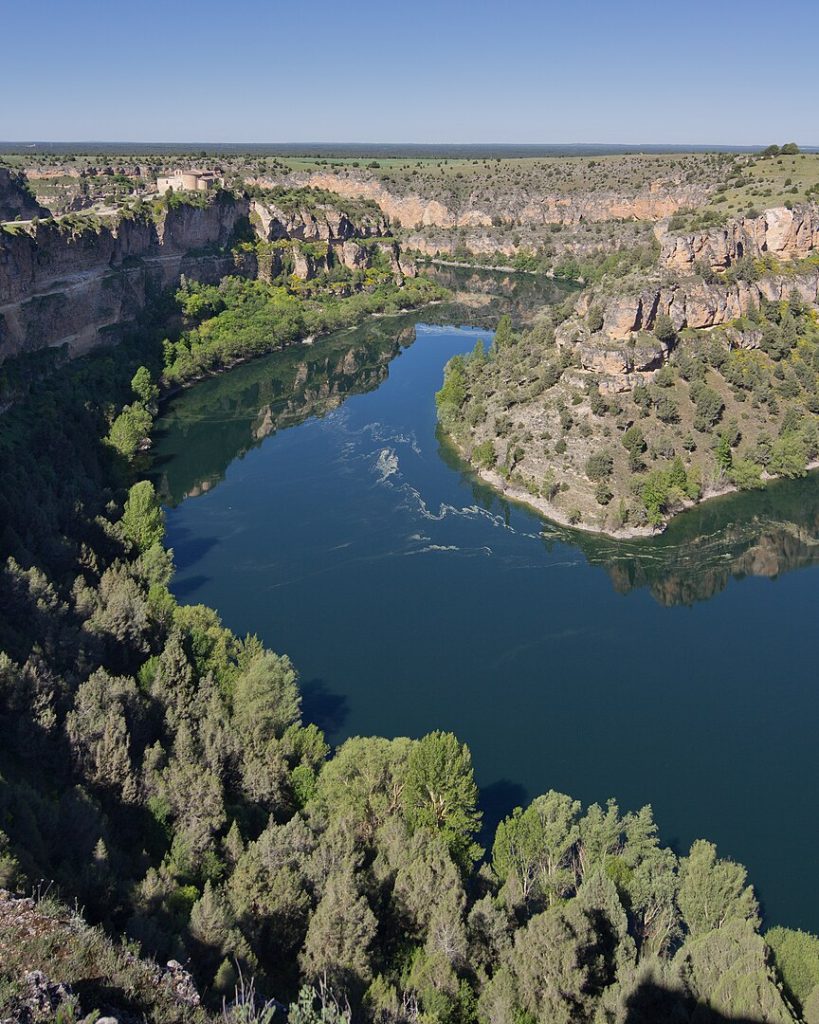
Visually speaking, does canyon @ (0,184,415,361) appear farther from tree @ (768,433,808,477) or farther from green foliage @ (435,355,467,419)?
tree @ (768,433,808,477)

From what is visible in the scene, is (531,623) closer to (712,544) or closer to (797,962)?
(712,544)

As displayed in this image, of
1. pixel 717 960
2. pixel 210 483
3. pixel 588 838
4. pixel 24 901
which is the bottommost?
pixel 210 483

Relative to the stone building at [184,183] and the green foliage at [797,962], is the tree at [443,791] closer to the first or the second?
the green foliage at [797,962]

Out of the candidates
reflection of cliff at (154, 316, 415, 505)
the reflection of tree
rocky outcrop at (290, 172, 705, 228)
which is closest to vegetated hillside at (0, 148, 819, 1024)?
the reflection of tree

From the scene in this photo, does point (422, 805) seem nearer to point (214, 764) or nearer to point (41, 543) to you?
point (214, 764)

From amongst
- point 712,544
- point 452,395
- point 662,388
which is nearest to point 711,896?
point 712,544

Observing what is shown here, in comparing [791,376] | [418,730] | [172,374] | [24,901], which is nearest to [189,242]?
[172,374]
